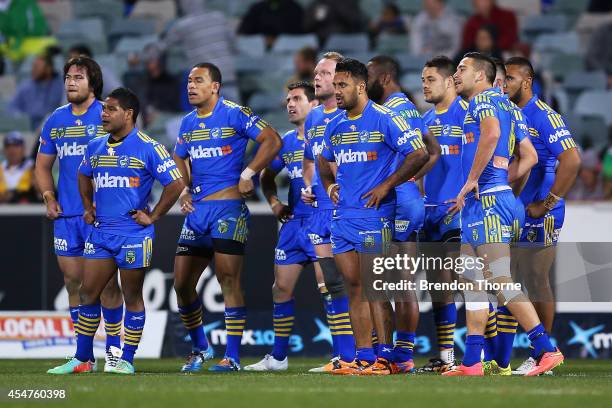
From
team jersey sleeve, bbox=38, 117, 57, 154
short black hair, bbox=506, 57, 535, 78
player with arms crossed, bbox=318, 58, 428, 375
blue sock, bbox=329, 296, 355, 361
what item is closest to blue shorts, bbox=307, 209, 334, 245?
blue sock, bbox=329, 296, 355, 361

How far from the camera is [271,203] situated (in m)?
11.9

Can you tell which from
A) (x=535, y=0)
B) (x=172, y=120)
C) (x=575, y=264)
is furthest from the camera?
(x=535, y=0)

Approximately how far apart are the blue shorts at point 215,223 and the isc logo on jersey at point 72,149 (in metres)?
1.09

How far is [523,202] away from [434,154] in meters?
0.98

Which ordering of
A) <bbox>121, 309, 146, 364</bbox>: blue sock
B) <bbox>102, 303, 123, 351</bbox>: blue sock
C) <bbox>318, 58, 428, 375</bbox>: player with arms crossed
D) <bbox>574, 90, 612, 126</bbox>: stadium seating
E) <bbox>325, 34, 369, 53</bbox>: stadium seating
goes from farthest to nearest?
1. <bbox>325, 34, 369, 53</bbox>: stadium seating
2. <bbox>574, 90, 612, 126</bbox>: stadium seating
3. <bbox>102, 303, 123, 351</bbox>: blue sock
4. <bbox>121, 309, 146, 364</bbox>: blue sock
5. <bbox>318, 58, 428, 375</bbox>: player with arms crossed

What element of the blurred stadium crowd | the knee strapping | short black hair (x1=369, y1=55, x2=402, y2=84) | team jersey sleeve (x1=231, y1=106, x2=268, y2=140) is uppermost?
the blurred stadium crowd

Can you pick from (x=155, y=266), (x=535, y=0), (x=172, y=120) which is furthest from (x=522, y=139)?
(x=535, y=0)

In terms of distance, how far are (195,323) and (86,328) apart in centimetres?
115

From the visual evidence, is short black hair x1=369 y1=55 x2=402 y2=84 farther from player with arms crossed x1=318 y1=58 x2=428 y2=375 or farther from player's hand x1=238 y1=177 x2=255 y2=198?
player's hand x1=238 y1=177 x2=255 y2=198

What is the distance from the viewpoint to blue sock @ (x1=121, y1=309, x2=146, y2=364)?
34.6ft

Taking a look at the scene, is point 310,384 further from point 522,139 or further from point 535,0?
point 535,0

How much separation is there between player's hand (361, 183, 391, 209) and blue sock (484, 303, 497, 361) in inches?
59.2

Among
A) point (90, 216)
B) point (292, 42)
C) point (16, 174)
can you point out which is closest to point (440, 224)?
point (90, 216)

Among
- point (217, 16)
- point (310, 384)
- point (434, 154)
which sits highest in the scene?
point (217, 16)
